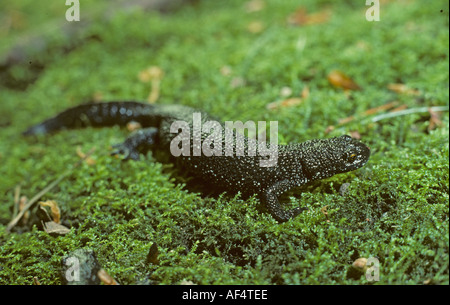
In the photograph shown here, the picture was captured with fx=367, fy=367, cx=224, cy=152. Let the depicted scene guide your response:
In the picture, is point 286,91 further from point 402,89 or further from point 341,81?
point 402,89

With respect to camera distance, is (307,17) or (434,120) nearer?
(434,120)

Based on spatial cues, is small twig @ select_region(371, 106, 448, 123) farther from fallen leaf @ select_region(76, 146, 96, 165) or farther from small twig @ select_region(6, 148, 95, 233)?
small twig @ select_region(6, 148, 95, 233)

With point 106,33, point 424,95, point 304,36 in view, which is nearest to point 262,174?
point 424,95

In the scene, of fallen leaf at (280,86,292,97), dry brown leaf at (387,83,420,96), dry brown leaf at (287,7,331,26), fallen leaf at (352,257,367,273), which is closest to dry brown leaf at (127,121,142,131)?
fallen leaf at (280,86,292,97)

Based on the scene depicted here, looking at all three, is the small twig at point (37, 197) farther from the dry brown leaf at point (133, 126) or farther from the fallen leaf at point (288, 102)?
the fallen leaf at point (288, 102)

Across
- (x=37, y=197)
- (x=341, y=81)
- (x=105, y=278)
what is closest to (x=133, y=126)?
(x=37, y=197)

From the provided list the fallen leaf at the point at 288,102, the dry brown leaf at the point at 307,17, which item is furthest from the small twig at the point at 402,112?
the dry brown leaf at the point at 307,17
